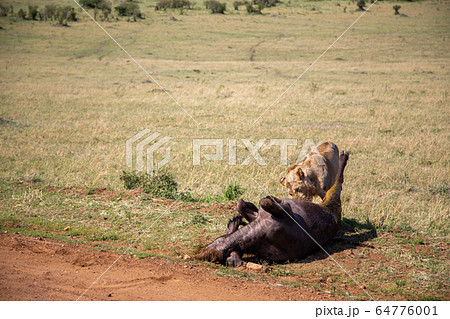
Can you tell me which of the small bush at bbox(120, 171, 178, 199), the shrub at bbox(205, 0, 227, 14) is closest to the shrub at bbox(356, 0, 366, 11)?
the shrub at bbox(205, 0, 227, 14)

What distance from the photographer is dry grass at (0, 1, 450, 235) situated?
34.6 ft

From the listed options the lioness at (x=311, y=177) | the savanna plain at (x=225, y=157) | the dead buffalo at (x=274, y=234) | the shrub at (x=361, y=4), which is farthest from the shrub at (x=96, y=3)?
the dead buffalo at (x=274, y=234)

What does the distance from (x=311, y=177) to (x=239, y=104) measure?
14.2 m

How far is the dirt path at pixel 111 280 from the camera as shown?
450 centimetres

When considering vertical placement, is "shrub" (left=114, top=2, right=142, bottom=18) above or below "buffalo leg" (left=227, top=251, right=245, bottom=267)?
above

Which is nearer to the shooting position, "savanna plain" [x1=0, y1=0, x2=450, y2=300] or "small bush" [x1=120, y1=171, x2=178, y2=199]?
"savanna plain" [x1=0, y1=0, x2=450, y2=300]

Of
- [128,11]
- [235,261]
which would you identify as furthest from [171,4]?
[235,261]

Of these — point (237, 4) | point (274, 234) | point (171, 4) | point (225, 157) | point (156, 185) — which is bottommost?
point (225, 157)

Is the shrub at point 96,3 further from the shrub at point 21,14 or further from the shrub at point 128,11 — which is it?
the shrub at point 21,14

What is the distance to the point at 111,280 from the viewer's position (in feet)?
16.2

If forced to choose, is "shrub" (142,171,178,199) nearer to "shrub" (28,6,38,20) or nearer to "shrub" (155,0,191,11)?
"shrub" (28,6,38,20)

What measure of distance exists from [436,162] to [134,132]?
1022 cm

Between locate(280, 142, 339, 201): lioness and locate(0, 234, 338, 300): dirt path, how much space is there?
242 centimetres

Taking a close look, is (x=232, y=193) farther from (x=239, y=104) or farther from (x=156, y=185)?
(x=239, y=104)
